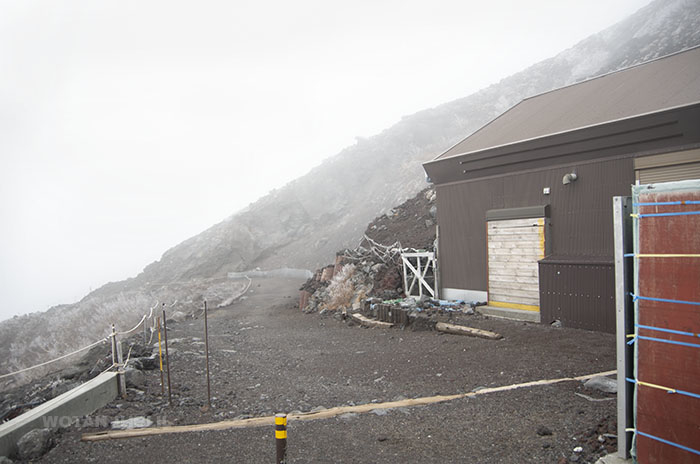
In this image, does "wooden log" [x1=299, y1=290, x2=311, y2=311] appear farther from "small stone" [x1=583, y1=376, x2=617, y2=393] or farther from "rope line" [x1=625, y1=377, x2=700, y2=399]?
"rope line" [x1=625, y1=377, x2=700, y2=399]

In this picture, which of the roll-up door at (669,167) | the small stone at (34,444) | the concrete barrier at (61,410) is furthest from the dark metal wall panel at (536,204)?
the small stone at (34,444)

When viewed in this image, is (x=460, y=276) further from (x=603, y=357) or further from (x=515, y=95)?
(x=515, y=95)

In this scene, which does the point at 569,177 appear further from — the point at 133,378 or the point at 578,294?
the point at 133,378

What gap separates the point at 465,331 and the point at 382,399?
452 cm

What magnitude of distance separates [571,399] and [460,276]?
29.6 ft

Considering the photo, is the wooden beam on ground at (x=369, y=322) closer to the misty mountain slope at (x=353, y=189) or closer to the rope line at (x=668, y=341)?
the rope line at (x=668, y=341)

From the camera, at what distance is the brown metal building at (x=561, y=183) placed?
1031 cm

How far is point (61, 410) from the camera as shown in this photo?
6.11 meters

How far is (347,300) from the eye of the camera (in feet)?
56.7

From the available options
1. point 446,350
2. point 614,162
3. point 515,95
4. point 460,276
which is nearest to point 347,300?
point 460,276

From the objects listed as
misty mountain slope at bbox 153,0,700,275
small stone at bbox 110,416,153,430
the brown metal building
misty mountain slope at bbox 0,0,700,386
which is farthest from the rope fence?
misty mountain slope at bbox 153,0,700,275

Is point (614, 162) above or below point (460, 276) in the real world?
above

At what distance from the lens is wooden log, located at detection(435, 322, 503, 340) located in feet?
33.7

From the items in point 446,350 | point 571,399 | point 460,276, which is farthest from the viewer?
point 460,276
